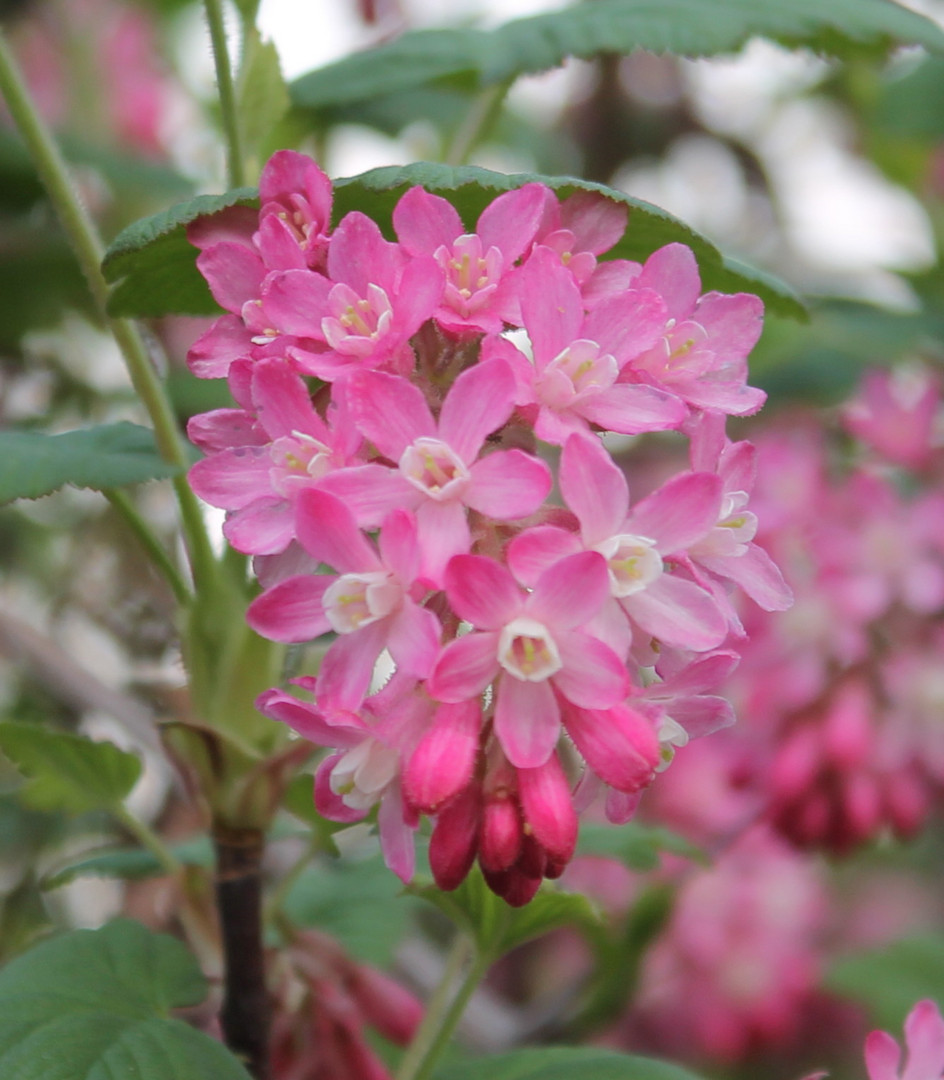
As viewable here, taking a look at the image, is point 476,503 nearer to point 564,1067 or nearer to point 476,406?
point 476,406

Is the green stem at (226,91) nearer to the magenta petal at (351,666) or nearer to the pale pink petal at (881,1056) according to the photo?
the magenta petal at (351,666)

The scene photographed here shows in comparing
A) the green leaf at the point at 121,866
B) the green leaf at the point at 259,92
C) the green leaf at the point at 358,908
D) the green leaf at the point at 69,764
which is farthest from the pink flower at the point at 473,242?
the green leaf at the point at 358,908

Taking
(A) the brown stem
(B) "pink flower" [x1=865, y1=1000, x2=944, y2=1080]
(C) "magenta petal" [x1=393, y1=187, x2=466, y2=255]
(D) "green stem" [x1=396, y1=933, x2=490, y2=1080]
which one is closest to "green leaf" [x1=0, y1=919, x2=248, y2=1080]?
(A) the brown stem

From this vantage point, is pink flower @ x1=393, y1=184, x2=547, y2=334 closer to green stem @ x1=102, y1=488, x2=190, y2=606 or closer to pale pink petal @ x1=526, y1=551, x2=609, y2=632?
pale pink petal @ x1=526, y1=551, x2=609, y2=632

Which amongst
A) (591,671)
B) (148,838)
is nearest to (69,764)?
(148,838)

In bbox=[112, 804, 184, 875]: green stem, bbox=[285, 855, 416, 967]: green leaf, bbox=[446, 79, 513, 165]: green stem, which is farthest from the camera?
bbox=[285, 855, 416, 967]: green leaf

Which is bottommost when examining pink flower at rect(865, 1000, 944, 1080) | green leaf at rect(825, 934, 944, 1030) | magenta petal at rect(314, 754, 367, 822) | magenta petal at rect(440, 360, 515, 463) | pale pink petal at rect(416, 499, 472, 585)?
green leaf at rect(825, 934, 944, 1030)

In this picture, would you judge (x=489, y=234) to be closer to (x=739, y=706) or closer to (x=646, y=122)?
(x=739, y=706)
